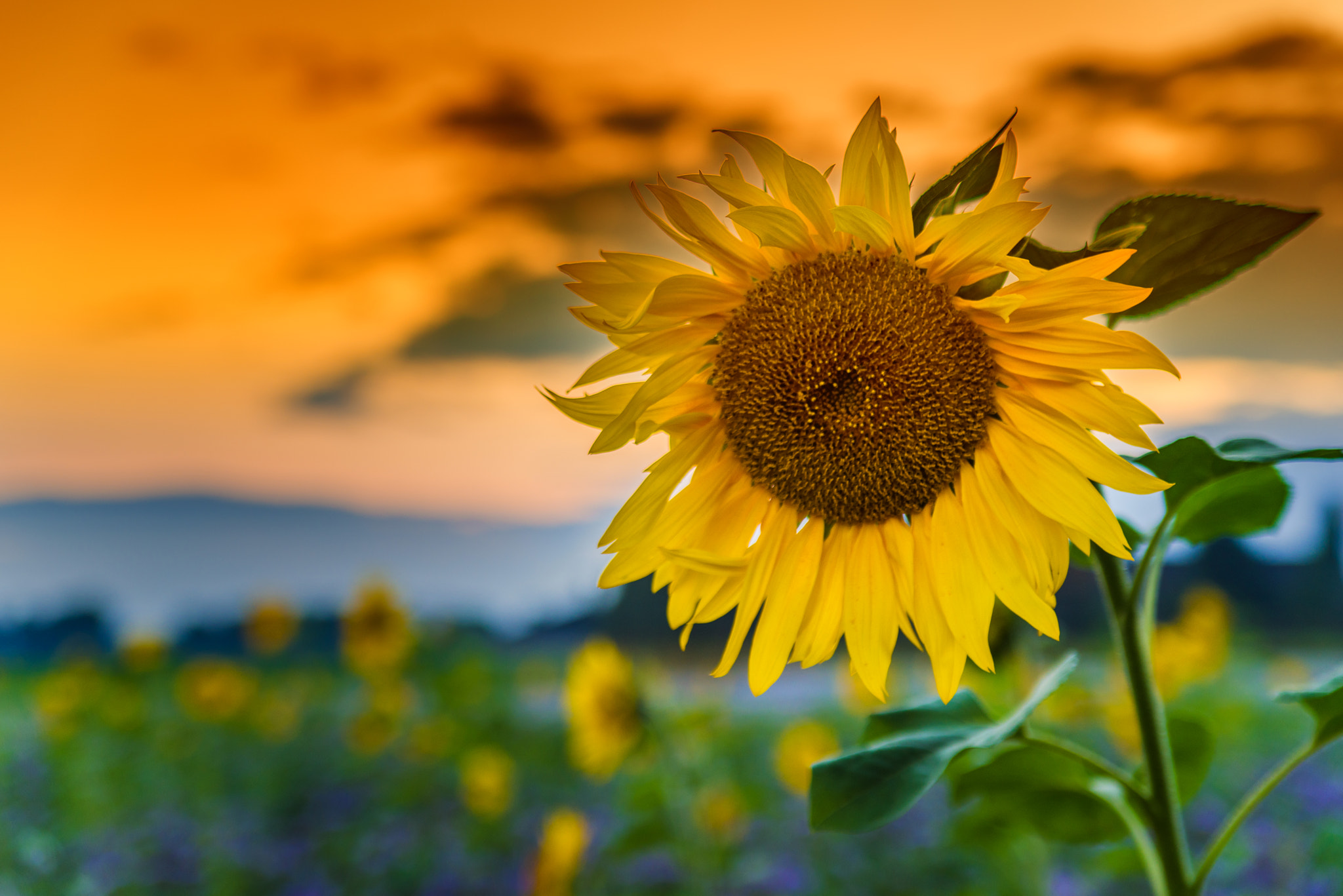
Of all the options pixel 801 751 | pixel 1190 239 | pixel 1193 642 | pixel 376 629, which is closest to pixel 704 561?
pixel 1190 239

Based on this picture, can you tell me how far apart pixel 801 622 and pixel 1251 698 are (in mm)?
4387

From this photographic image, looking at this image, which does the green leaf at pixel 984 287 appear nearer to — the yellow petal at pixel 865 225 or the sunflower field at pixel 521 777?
the yellow petal at pixel 865 225

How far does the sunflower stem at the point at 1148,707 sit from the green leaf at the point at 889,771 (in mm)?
44

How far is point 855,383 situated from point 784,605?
182mm

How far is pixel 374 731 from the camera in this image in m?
3.70

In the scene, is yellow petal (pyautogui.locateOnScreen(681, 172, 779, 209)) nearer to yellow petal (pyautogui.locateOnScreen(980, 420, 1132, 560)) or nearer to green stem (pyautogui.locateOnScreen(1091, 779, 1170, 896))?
yellow petal (pyautogui.locateOnScreen(980, 420, 1132, 560))

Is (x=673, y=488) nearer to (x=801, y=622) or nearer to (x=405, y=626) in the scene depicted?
(x=801, y=622)

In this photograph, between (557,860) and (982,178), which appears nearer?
(982,178)

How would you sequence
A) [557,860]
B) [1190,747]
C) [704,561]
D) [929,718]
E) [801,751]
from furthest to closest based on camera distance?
[801,751] → [557,860] → [1190,747] → [929,718] → [704,561]

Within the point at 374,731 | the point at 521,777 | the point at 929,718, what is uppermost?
the point at 929,718

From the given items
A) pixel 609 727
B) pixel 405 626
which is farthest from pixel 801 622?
pixel 405 626

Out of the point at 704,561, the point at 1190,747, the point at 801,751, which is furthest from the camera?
the point at 801,751

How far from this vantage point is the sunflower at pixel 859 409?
1.92ft

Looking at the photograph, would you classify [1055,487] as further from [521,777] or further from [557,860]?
[521,777]
